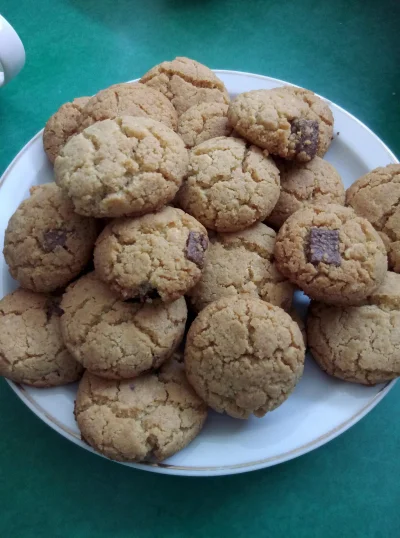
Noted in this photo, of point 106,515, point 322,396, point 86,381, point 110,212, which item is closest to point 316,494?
point 322,396

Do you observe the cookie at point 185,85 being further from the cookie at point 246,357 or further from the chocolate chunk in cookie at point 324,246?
the cookie at point 246,357

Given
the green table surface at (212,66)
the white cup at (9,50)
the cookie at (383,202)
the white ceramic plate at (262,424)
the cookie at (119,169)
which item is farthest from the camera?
the white cup at (9,50)

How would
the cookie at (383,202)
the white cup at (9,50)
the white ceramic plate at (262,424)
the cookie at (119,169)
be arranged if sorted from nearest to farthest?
the cookie at (119,169)
the white ceramic plate at (262,424)
the cookie at (383,202)
the white cup at (9,50)

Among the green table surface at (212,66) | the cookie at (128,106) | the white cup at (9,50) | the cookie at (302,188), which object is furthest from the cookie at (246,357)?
the white cup at (9,50)

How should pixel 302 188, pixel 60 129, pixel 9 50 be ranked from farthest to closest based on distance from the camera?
pixel 9 50 → pixel 60 129 → pixel 302 188

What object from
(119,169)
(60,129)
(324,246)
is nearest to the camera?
(119,169)

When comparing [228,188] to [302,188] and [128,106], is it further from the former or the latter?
[128,106]

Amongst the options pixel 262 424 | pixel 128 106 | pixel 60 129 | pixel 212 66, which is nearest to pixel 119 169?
pixel 128 106

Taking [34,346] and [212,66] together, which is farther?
[212,66]
